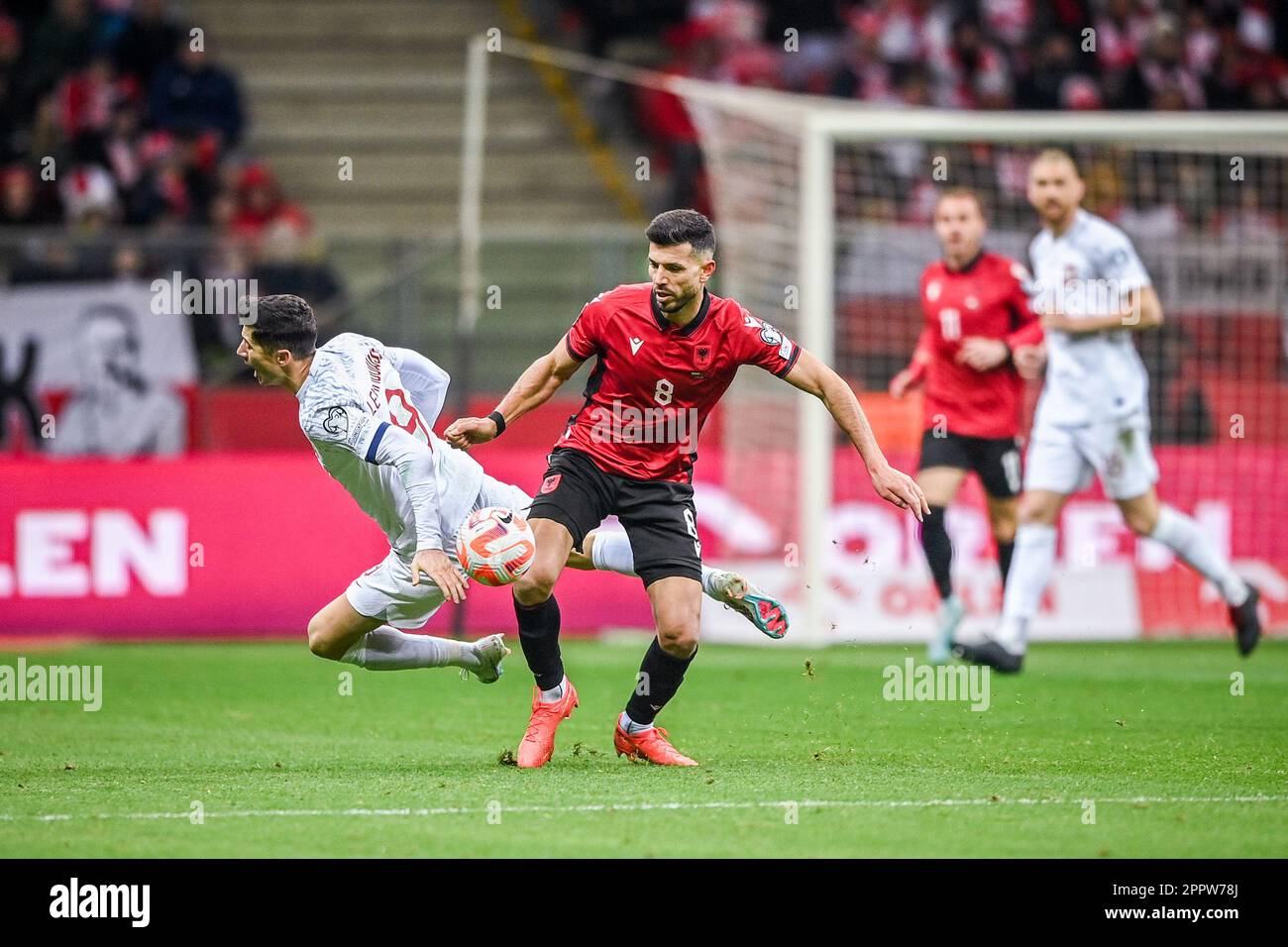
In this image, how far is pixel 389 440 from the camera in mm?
7293

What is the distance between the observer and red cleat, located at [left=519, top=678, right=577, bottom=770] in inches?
296

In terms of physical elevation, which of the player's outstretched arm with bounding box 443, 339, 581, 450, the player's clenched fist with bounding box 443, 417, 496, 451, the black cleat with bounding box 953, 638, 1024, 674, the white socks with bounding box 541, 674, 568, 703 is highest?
the player's outstretched arm with bounding box 443, 339, 581, 450

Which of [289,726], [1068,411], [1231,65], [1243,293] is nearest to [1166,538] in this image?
[1068,411]

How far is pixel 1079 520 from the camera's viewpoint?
540 inches

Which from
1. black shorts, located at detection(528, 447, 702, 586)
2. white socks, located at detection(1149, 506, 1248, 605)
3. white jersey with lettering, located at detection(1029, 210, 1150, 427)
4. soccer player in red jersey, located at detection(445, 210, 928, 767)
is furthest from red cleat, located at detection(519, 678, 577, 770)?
white socks, located at detection(1149, 506, 1248, 605)

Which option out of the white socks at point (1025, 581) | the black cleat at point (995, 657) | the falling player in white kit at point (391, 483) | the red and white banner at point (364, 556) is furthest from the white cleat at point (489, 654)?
the red and white banner at point (364, 556)

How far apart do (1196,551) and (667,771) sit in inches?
190

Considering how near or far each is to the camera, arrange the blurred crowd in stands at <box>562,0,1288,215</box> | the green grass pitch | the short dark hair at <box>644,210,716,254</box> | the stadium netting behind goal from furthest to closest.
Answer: the blurred crowd in stands at <box>562,0,1288,215</box>, the stadium netting behind goal, the short dark hair at <box>644,210,716,254</box>, the green grass pitch

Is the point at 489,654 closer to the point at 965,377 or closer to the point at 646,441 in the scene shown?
→ the point at 646,441

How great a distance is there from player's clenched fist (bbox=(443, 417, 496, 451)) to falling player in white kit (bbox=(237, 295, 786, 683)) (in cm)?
13

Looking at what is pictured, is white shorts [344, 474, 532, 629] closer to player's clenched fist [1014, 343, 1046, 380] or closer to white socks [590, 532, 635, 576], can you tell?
white socks [590, 532, 635, 576]

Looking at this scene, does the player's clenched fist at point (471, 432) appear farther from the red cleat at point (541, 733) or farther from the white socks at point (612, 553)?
the red cleat at point (541, 733)

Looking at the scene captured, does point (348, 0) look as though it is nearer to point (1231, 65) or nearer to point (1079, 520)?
point (1231, 65)

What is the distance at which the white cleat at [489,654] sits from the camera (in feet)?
26.8
